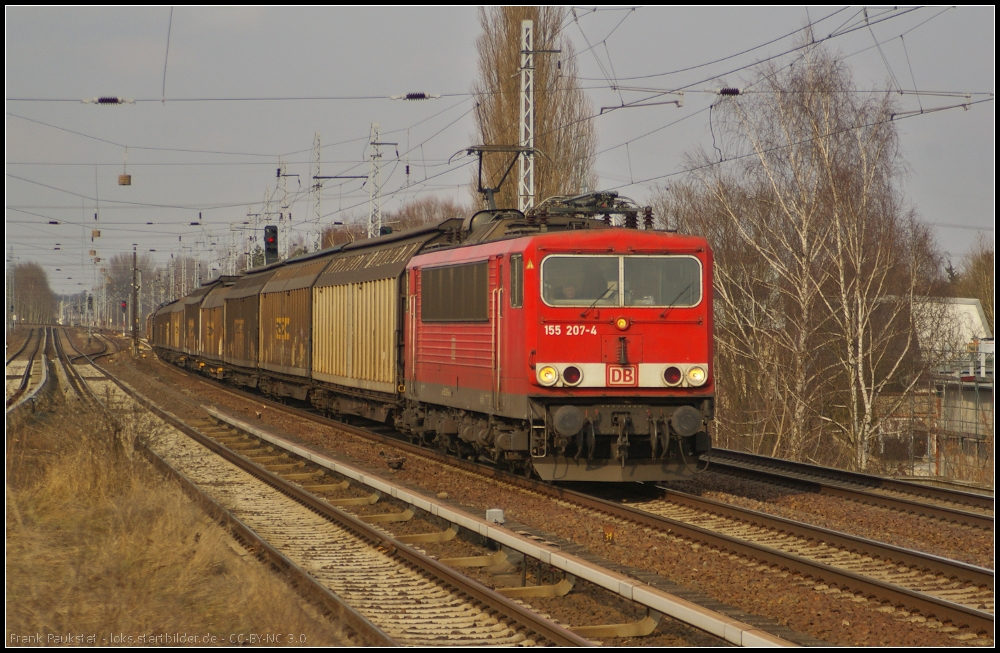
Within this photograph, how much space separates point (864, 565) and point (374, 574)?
14.1ft

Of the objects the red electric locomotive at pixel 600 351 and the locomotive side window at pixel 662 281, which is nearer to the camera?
the red electric locomotive at pixel 600 351

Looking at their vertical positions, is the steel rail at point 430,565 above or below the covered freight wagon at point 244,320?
below

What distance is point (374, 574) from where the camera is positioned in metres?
8.62

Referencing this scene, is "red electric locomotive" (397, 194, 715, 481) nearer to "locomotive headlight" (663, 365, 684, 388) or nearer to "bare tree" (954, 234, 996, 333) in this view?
"locomotive headlight" (663, 365, 684, 388)

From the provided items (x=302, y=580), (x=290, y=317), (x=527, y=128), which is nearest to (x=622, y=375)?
(x=302, y=580)

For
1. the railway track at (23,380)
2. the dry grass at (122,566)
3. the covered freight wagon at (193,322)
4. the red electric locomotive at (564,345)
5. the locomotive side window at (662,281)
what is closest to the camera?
the dry grass at (122,566)

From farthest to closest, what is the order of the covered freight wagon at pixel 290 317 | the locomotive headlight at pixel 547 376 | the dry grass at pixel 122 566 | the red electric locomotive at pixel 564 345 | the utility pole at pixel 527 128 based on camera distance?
the covered freight wagon at pixel 290 317 < the utility pole at pixel 527 128 < the red electric locomotive at pixel 564 345 < the locomotive headlight at pixel 547 376 < the dry grass at pixel 122 566

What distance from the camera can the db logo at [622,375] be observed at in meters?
11.4

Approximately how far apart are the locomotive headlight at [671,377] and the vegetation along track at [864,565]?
1.49 metres

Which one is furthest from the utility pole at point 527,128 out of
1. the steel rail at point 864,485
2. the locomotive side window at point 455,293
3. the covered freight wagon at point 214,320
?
the covered freight wagon at point 214,320

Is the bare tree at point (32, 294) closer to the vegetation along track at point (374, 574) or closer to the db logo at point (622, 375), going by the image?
the vegetation along track at point (374, 574)

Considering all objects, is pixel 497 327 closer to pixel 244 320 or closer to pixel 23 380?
pixel 244 320

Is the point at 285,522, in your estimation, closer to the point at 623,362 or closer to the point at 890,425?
the point at 623,362

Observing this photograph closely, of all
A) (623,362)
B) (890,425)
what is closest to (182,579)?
(623,362)
